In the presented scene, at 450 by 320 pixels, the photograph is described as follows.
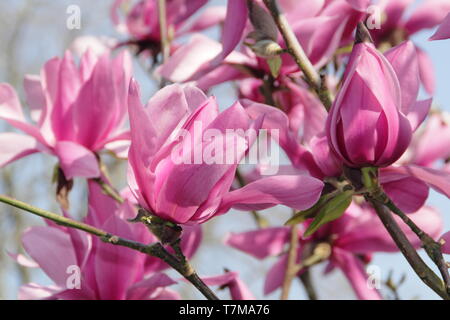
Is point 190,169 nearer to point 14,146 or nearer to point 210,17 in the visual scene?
point 14,146

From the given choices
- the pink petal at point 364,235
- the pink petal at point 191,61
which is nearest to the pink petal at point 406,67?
the pink petal at point 191,61

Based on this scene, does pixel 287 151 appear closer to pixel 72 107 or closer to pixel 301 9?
pixel 301 9

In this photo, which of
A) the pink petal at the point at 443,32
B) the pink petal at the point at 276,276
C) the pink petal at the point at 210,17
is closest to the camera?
the pink petal at the point at 443,32

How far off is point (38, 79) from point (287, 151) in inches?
15.5

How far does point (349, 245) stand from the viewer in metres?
0.98

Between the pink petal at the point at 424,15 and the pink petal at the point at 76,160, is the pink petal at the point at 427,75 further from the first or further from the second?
the pink petal at the point at 76,160

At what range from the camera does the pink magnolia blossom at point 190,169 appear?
55 cm

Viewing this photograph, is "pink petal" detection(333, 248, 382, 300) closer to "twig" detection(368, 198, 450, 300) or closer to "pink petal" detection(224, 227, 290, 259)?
"pink petal" detection(224, 227, 290, 259)

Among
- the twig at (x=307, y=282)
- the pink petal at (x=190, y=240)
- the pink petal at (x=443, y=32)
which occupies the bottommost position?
the twig at (x=307, y=282)

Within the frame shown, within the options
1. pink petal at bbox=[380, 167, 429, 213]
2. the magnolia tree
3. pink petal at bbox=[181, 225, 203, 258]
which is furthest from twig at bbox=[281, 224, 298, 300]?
pink petal at bbox=[380, 167, 429, 213]

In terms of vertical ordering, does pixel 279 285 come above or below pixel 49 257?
below

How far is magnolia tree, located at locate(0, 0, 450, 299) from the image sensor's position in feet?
1.83

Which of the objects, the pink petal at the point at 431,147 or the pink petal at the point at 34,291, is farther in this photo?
the pink petal at the point at 431,147
